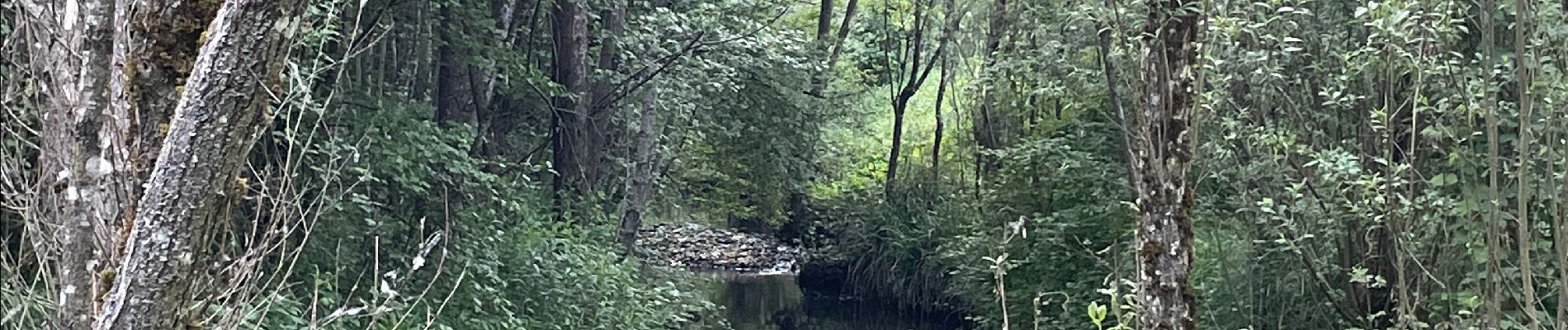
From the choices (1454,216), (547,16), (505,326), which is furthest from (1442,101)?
(547,16)

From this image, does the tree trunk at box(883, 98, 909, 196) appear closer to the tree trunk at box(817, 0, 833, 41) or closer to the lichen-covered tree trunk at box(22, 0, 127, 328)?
the tree trunk at box(817, 0, 833, 41)

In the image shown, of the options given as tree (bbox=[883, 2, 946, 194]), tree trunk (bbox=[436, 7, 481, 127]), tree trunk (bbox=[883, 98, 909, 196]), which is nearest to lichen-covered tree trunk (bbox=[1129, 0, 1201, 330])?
tree trunk (bbox=[436, 7, 481, 127])

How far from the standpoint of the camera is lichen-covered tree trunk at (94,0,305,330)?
237cm

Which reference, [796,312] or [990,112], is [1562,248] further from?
[796,312]

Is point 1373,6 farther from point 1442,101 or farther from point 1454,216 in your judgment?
point 1454,216

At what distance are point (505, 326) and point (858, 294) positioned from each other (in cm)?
979

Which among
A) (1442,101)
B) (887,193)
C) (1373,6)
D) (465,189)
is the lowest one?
(887,193)

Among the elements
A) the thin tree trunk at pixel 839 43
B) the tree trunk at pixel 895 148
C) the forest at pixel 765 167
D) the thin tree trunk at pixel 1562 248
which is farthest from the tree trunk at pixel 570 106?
the thin tree trunk at pixel 1562 248

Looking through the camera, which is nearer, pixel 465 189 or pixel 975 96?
pixel 465 189

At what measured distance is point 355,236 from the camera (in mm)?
9406

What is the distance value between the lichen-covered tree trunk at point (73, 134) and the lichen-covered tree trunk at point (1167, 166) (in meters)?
3.71

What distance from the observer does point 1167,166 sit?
5570 millimetres

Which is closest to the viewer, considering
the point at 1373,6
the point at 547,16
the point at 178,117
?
the point at 178,117

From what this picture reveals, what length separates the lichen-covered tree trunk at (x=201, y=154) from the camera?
7.77 feet
